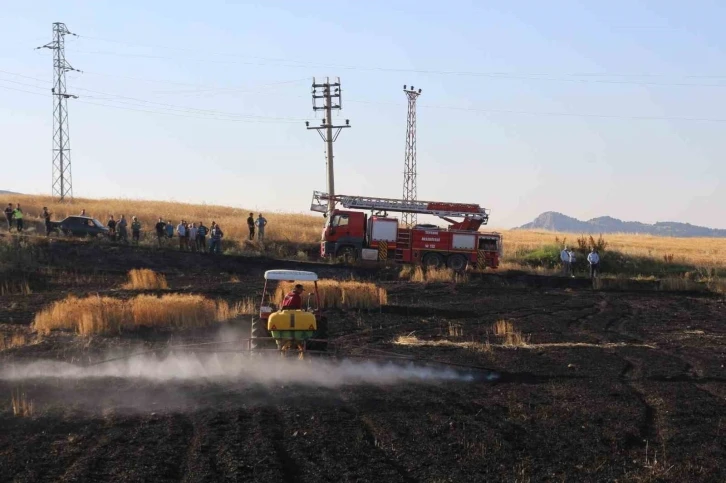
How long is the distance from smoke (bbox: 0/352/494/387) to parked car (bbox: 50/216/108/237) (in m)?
29.8

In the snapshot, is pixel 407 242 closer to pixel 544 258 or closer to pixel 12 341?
pixel 544 258

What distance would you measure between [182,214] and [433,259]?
3195cm

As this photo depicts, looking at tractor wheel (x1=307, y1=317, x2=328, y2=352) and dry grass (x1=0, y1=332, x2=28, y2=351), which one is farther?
dry grass (x1=0, y1=332, x2=28, y2=351)

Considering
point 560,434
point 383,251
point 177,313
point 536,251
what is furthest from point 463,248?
point 560,434

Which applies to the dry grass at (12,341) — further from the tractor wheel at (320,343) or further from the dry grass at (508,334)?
the dry grass at (508,334)

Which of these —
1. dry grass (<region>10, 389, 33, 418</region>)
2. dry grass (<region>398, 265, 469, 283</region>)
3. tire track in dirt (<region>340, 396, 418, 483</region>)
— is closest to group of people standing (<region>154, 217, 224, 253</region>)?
dry grass (<region>398, 265, 469, 283</region>)

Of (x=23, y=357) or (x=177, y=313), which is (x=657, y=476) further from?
(x=177, y=313)

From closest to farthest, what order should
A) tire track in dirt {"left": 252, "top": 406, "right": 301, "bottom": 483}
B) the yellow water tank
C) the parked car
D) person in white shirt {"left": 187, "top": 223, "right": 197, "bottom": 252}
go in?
tire track in dirt {"left": 252, "top": 406, "right": 301, "bottom": 483} → the yellow water tank → person in white shirt {"left": 187, "top": 223, "right": 197, "bottom": 252} → the parked car

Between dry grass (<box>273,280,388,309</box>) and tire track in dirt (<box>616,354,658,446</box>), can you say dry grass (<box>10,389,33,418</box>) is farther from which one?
dry grass (<box>273,280,388,309</box>)

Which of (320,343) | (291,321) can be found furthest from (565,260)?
(291,321)

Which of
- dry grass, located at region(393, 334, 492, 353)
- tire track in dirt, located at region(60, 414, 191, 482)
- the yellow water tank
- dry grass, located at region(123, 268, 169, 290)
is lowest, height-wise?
tire track in dirt, located at region(60, 414, 191, 482)

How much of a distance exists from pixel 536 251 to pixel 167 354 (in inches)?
1350

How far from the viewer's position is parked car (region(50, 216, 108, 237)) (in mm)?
46031

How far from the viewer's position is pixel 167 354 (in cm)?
1853
